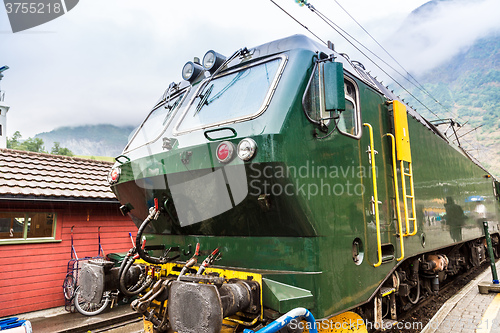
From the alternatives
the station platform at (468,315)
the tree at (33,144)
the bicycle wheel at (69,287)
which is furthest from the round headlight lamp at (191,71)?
the tree at (33,144)

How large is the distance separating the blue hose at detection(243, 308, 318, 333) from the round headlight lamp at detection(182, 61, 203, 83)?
2788mm

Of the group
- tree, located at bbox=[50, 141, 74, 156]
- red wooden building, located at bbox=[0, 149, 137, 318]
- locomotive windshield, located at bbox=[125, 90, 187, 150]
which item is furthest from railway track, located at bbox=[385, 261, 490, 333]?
tree, located at bbox=[50, 141, 74, 156]

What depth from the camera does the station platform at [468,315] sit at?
4.87m

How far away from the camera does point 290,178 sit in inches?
108

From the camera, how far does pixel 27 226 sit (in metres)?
7.53

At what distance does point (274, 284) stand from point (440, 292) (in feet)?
20.6

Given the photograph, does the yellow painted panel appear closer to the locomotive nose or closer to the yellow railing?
the yellow railing

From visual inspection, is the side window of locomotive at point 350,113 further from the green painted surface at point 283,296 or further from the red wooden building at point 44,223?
the red wooden building at point 44,223

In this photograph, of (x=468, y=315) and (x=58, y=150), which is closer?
(x=468, y=315)

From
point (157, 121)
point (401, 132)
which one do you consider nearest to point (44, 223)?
point (157, 121)

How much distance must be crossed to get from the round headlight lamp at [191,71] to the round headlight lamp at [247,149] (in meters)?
1.69

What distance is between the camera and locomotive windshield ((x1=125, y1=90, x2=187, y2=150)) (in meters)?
4.01

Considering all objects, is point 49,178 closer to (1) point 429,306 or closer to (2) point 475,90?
(1) point 429,306

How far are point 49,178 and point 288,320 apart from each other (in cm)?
741
